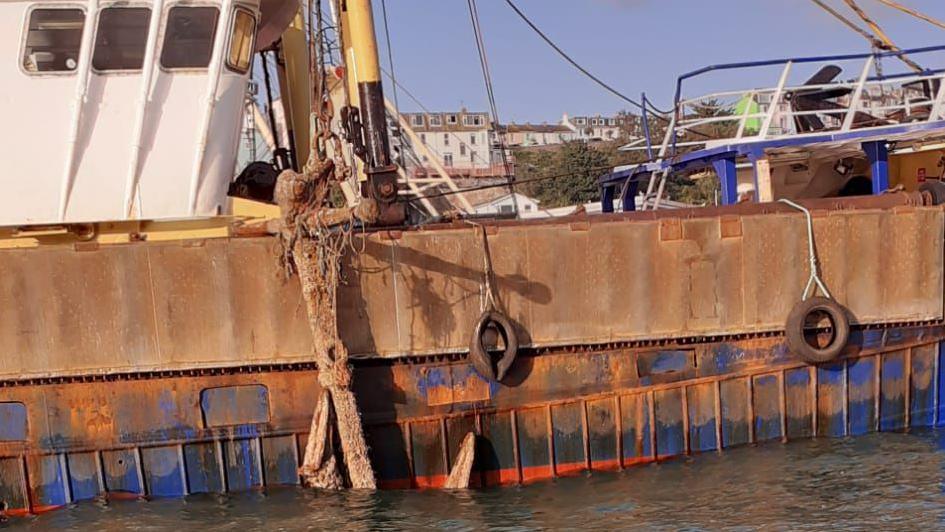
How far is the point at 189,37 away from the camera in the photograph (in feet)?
31.9

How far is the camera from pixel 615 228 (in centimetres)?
933

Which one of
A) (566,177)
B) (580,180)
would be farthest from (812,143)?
(580,180)

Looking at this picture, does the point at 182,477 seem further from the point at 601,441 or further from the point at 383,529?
the point at 601,441

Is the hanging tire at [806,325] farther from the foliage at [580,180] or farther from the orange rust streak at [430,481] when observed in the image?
the foliage at [580,180]

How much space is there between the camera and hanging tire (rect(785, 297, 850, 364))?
926cm

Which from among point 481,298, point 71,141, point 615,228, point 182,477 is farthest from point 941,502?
point 71,141

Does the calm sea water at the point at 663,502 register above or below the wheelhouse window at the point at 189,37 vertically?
below

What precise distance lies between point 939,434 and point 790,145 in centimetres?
388

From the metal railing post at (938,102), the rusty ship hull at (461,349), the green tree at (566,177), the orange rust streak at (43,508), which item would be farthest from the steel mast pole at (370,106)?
the green tree at (566,177)

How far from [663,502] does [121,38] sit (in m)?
7.35

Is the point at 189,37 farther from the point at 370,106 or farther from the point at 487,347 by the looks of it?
the point at 487,347

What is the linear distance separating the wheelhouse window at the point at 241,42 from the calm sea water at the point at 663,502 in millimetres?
4718

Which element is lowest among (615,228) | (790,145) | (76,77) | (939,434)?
(939,434)

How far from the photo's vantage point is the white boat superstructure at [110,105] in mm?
9484
